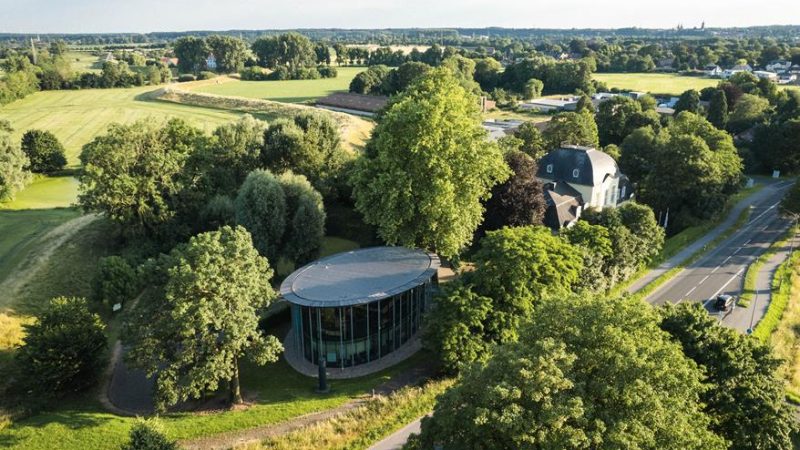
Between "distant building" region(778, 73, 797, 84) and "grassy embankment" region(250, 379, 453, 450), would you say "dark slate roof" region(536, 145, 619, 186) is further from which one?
"distant building" region(778, 73, 797, 84)

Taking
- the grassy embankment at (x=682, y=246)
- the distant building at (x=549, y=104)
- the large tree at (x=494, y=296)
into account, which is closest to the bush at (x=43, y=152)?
the large tree at (x=494, y=296)

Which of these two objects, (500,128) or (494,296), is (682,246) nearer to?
(494,296)

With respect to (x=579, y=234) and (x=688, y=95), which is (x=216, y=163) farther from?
(x=688, y=95)

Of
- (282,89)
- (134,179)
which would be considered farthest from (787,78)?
(134,179)

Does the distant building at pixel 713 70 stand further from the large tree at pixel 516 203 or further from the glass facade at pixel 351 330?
the glass facade at pixel 351 330

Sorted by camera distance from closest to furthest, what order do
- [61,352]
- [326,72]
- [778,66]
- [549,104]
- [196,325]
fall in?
[196,325] → [61,352] → [549,104] → [326,72] → [778,66]

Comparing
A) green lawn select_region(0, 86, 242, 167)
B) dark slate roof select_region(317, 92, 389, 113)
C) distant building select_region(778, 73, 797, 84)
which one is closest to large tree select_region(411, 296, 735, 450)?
green lawn select_region(0, 86, 242, 167)
